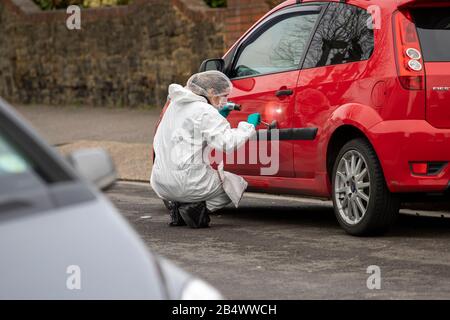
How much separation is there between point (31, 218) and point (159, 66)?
57.2ft

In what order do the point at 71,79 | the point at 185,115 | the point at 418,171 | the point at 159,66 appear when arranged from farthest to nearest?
1. the point at 71,79
2. the point at 159,66
3. the point at 185,115
4. the point at 418,171

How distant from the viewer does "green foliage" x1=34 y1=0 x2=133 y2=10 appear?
22.9 m

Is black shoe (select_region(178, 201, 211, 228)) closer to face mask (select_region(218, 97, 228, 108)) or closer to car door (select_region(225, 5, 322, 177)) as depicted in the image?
car door (select_region(225, 5, 322, 177))

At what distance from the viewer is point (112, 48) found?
72.0 feet

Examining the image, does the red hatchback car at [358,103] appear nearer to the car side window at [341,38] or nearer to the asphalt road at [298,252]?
the car side window at [341,38]

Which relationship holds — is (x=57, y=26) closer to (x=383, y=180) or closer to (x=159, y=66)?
(x=159, y=66)

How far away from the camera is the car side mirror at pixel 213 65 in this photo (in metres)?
10.8

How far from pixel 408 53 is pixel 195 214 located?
2.25 metres

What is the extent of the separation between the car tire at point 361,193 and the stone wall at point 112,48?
916cm

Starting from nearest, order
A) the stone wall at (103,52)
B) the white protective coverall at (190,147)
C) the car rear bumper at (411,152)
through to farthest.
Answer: the car rear bumper at (411,152) < the white protective coverall at (190,147) < the stone wall at (103,52)

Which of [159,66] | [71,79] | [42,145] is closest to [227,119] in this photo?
[42,145]

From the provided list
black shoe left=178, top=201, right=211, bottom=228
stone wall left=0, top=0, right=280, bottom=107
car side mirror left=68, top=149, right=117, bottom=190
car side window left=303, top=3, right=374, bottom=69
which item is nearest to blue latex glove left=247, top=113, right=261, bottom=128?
car side window left=303, top=3, right=374, bottom=69

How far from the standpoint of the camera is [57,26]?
23.1 metres

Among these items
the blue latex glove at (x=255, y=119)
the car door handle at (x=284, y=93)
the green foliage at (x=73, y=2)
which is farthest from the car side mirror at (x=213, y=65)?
the green foliage at (x=73, y=2)
